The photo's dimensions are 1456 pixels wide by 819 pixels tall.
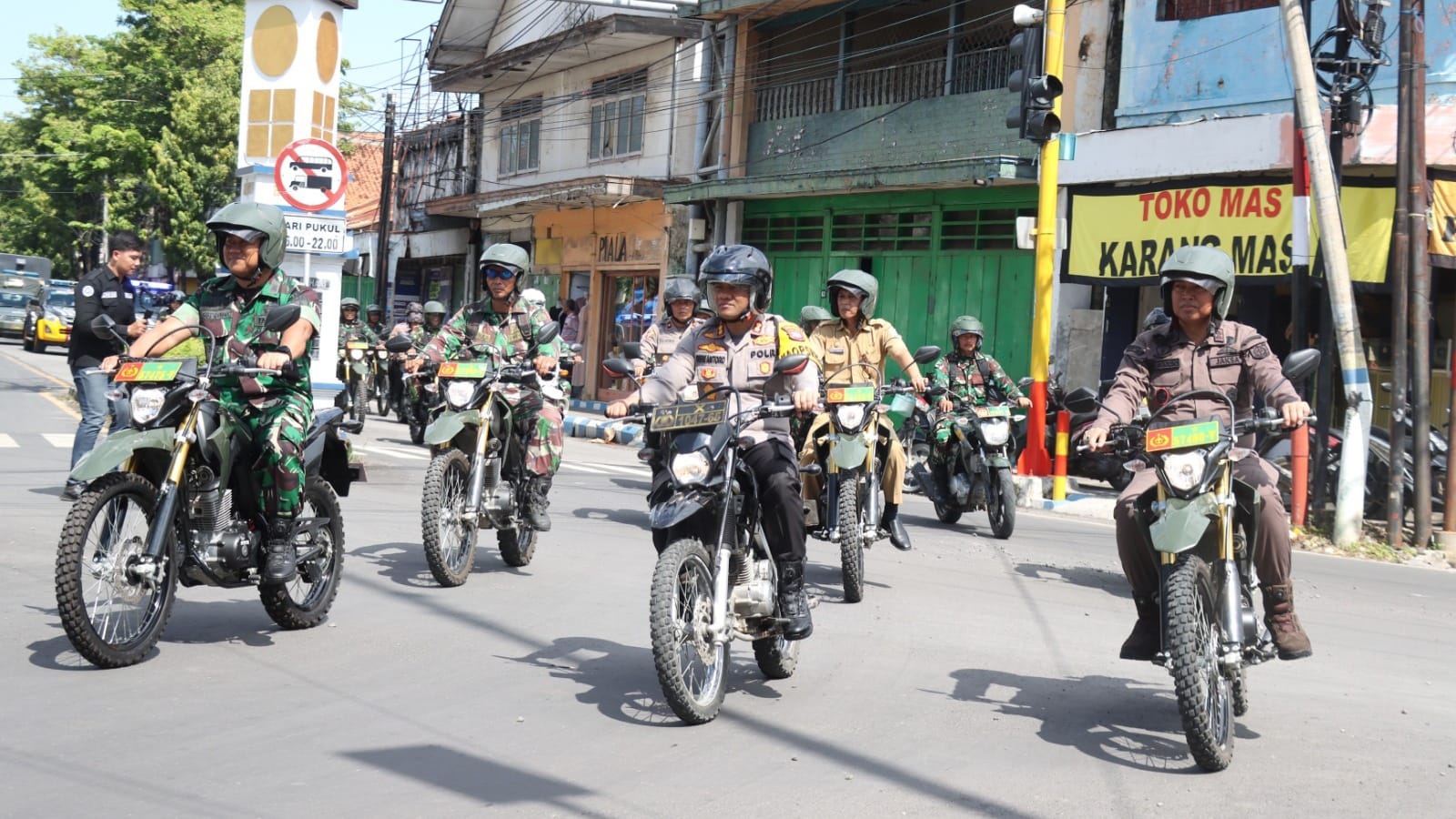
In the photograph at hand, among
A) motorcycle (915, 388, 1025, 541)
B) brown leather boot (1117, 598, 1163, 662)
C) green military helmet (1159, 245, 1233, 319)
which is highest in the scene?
green military helmet (1159, 245, 1233, 319)

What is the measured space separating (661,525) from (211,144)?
39.9 meters

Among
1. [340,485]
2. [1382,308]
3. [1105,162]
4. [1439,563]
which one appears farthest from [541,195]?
[340,485]

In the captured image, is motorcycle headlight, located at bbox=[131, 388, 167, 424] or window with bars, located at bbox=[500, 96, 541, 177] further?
window with bars, located at bbox=[500, 96, 541, 177]

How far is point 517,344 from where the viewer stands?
9.16 meters

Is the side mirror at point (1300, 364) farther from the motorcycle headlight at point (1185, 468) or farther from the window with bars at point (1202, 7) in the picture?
the window with bars at point (1202, 7)

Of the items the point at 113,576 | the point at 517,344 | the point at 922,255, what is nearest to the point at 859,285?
the point at 517,344

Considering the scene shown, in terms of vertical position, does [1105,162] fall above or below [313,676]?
above

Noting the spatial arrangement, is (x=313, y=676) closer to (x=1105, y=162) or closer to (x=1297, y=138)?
(x=1297, y=138)

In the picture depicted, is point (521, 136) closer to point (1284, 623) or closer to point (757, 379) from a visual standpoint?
point (757, 379)

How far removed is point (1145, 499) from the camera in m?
5.45

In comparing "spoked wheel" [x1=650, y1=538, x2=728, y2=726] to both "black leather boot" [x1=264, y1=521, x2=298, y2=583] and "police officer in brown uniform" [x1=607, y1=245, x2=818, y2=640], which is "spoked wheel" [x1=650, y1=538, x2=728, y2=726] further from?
"black leather boot" [x1=264, y1=521, x2=298, y2=583]

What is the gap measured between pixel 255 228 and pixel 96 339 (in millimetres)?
5445

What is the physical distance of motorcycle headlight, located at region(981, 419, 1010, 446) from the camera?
11586mm

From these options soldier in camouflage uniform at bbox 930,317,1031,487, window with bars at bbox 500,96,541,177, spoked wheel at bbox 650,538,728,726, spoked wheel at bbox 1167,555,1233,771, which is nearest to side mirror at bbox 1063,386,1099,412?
spoked wheel at bbox 1167,555,1233,771
